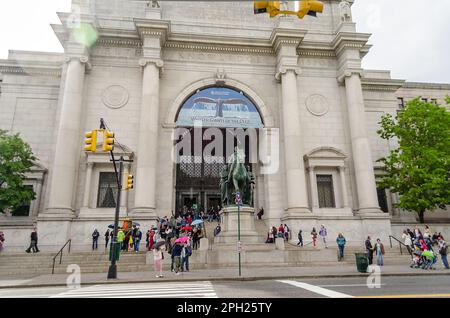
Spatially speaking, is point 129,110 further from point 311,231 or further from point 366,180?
point 366,180

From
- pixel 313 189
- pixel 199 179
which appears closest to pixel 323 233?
pixel 313 189

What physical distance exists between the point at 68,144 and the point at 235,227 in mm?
15037

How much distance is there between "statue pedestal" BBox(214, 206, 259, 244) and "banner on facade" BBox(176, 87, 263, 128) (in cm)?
1040

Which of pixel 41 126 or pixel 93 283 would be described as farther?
pixel 41 126

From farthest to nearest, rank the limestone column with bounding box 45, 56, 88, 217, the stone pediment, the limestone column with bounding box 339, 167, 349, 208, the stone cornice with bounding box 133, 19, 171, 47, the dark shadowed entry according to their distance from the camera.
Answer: the dark shadowed entry, the stone pediment, the limestone column with bounding box 339, 167, 349, 208, the stone cornice with bounding box 133, 19, 171, 47, the limestone column with bounding box 45, 56, 88, 217

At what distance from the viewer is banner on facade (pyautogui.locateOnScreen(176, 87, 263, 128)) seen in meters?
28.9

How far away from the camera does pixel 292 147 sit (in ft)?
90.3

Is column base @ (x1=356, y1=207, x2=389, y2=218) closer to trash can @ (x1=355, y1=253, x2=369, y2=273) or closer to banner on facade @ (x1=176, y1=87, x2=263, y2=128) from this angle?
banner on facade @ (x1=176, y1=87, x2=263, y2=128)

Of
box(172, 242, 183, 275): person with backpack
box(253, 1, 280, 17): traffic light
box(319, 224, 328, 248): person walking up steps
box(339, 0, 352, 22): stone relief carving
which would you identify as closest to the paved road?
box(172, 242, 183, 275): person with backpack

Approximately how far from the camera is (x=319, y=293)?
886 centimetres

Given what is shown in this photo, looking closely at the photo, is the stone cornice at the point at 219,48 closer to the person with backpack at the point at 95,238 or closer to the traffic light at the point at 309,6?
the person with backpack at the point at 95,238
